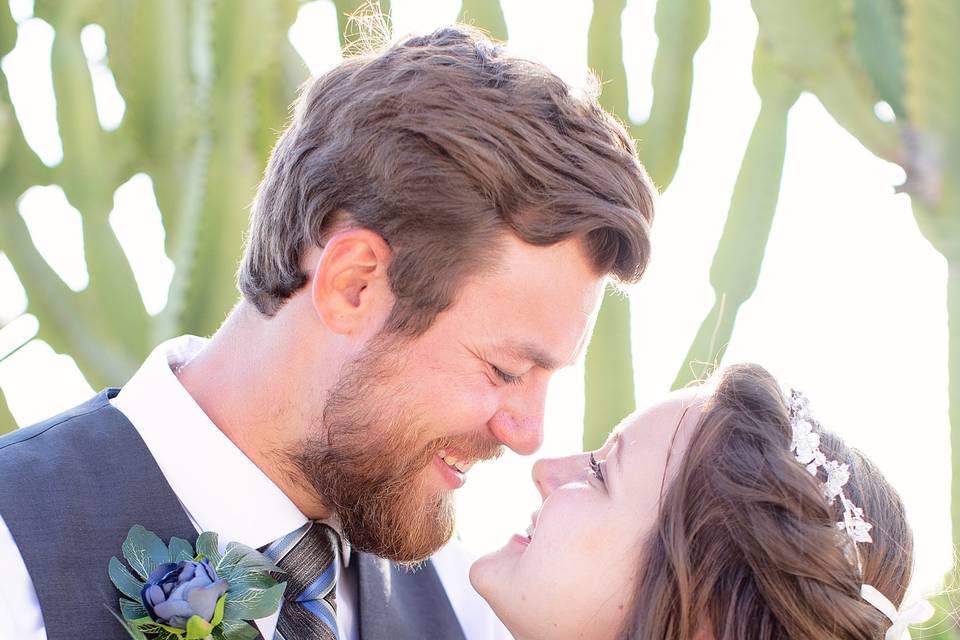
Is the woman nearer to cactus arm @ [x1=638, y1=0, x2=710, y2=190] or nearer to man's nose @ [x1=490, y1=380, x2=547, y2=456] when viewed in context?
man's nose @ [x1=490, y1=380, x2=547, y2=456]

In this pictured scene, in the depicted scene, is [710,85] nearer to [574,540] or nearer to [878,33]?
[878,33]

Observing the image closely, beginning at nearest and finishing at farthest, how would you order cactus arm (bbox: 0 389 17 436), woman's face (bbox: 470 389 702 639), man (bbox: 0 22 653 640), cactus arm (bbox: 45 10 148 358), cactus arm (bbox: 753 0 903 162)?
1. woman's face (bbox: 470 389 702 639)
2. man (bbox: 0 22 653 640)
3. cactus arm (bbox: 753 0 903 162)
4. cactus arm (bbox: 0 389 17 436)
5. cactus arm (bbox: 45 10 148 358)

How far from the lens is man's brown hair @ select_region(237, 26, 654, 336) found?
8.27 feet

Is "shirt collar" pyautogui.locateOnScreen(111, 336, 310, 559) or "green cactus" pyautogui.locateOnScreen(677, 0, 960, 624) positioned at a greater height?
"green cactus" pyautogui.locateOnScreen(677, 0, 960, 624)

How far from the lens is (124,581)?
219cm

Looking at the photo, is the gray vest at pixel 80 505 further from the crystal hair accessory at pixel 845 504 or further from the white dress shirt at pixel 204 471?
the crystal hair accessory at pixel 845 504

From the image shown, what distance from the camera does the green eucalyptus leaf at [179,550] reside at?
2264 mm

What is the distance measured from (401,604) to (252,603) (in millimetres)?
594

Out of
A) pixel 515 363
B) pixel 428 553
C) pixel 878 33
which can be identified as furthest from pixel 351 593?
pixel 878 33

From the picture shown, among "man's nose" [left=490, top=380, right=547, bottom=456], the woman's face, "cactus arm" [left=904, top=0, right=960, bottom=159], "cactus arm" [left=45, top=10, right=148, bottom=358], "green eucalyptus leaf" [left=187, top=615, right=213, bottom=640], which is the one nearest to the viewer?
"green eucalyptus leaf" [left=187, top=615, right=213, bottom=640]

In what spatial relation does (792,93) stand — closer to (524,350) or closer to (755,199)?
(755,199)

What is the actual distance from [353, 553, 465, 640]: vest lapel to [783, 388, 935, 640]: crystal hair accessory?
95cm

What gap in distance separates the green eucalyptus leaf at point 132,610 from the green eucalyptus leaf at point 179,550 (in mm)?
108

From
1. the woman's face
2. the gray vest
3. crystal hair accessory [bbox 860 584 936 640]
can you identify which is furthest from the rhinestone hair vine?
the gray vest
